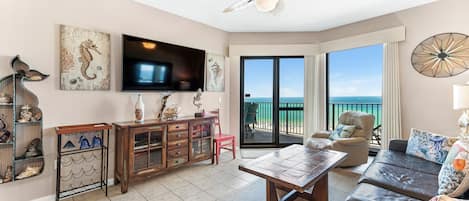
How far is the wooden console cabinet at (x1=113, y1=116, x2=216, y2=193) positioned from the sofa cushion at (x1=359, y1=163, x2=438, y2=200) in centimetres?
225

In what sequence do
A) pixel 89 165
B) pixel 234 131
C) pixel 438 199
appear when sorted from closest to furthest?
1. pixel 438 199
2. pixel 89 165
3. pixel 234 131

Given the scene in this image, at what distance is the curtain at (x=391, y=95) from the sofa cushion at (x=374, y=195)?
7.18 ft

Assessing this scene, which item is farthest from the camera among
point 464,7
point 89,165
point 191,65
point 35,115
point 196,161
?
point 191,65

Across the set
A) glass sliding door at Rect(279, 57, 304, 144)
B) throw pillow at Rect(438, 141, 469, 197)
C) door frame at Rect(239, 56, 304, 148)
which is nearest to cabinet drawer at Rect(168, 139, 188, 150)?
door frame at Rect(239, 56, 304, 148)

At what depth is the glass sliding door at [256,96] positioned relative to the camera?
4695mm

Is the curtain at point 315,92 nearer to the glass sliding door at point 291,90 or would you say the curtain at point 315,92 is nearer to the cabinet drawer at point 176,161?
the glass sliding door at point 291,90

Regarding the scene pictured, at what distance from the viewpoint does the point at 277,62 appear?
15.3 ft

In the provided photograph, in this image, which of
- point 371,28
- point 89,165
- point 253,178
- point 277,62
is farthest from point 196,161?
point 371,28

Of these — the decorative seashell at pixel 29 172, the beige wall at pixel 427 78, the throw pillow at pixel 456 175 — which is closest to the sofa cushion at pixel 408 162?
the throw pillow at pixel 456 175

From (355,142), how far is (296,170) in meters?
1.82

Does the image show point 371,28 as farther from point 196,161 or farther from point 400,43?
point 196,161

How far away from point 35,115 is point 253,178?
2.60 m

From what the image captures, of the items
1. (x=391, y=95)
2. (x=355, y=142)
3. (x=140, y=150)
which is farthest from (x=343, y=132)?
(x=140, y=150)

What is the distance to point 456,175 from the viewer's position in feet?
4.94
